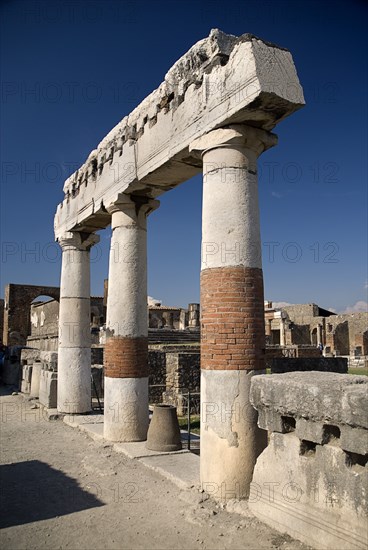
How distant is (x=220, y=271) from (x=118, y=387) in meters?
3.64

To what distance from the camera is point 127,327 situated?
8328mm

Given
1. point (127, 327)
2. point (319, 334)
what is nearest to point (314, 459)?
point (127, 327)

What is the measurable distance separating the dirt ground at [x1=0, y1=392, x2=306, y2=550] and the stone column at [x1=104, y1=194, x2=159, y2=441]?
60 cm

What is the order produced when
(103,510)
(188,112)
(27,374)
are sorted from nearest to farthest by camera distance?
(103,510) < (188,112) < (27,374)

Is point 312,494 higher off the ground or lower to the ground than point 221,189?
lower

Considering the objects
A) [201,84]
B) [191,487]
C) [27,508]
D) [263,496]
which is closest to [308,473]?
[263,496]

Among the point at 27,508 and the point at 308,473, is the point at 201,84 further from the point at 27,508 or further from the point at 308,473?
the point at 27,508

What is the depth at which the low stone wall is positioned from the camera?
12.1 feet

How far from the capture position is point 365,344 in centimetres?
3766

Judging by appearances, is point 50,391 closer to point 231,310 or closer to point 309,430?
point 231,310

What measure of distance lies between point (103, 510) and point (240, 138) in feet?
15.0

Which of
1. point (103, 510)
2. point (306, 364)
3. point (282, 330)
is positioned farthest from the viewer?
point (282, 330)

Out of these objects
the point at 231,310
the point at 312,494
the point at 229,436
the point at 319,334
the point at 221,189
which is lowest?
the point at 312,494

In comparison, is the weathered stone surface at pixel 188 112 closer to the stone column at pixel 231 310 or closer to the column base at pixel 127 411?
the stone column at pixel 231 310
